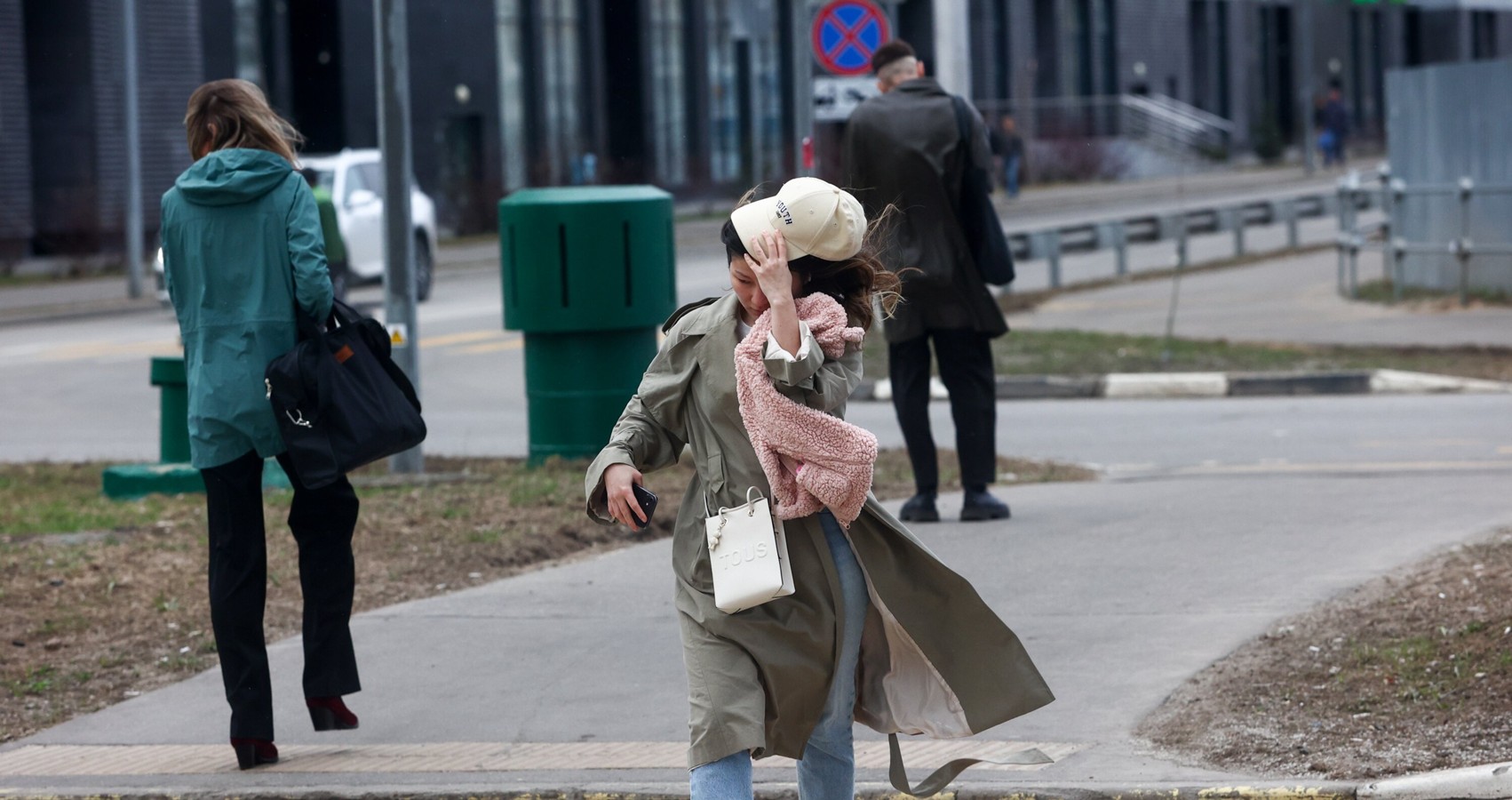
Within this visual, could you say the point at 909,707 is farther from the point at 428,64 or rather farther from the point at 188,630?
the point at 428,64

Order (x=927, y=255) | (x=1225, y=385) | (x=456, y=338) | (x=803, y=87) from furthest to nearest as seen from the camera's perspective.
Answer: (x=456, y=338)
(x=803, y=87)
(x=1225, y=385)
(x=927, y=255)

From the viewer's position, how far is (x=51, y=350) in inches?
738

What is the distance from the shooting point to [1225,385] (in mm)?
13266

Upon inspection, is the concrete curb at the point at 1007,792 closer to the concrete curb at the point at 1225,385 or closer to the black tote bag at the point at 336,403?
the black tote bag at the point at 336,403

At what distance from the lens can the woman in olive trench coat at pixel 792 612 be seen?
139 inches

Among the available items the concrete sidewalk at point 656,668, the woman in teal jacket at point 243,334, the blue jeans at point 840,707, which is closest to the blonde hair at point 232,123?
Answer: the woman in teal jacket at point 243,334

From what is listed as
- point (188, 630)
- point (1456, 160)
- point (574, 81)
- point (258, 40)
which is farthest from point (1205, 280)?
point (574, 81)

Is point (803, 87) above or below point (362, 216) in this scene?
above

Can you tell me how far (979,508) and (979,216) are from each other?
48.2 inches

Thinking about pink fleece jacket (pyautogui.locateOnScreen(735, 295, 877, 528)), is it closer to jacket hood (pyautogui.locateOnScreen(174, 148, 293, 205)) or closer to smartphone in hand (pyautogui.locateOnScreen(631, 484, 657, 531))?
smartphone in hand (pyautogui.locateOnScreen(631, 484, 657, 531))

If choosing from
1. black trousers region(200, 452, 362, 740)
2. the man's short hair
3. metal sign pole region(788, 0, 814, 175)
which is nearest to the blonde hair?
black trousers region(200, 452, 362, 740)

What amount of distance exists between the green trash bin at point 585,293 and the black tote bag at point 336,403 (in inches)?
165

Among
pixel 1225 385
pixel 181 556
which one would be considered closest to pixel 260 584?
pixel 181 556

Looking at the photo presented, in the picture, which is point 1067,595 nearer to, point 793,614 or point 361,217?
point 793,614
